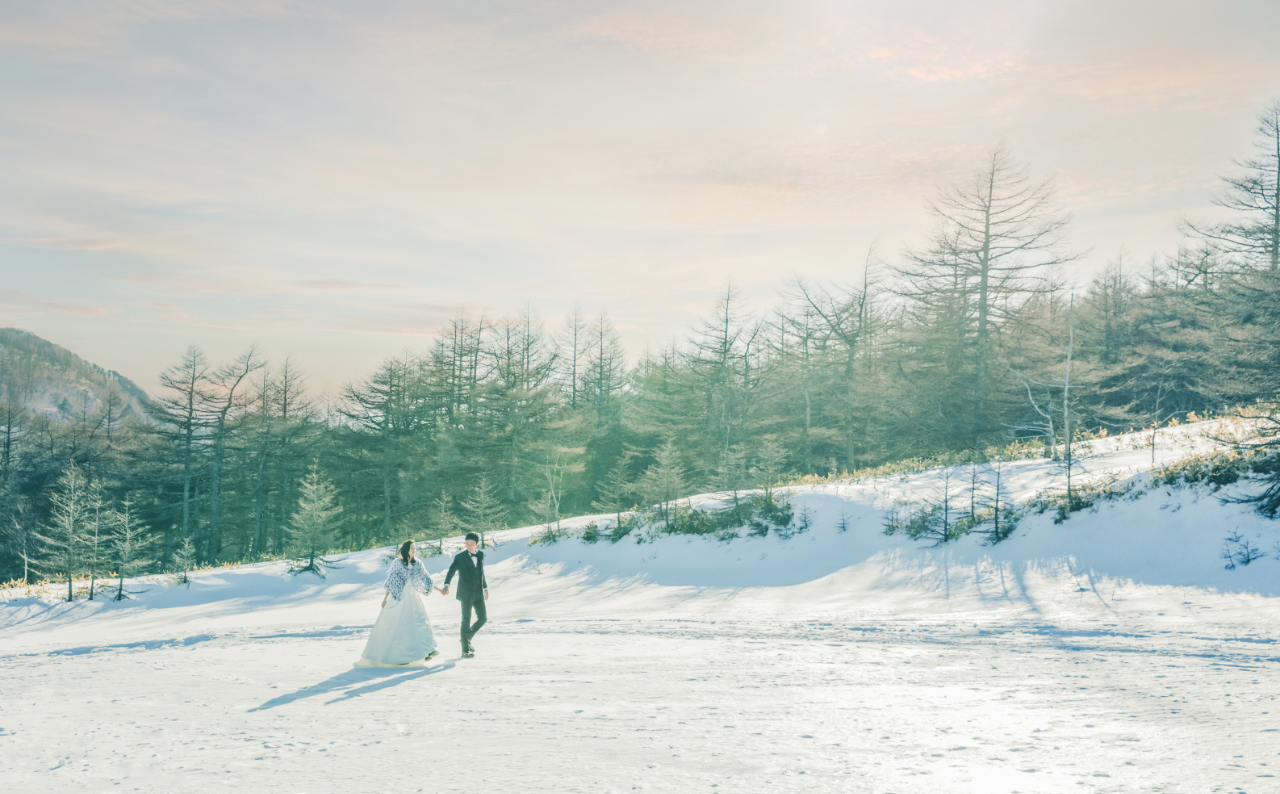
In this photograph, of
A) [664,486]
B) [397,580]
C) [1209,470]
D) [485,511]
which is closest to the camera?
[397,580]

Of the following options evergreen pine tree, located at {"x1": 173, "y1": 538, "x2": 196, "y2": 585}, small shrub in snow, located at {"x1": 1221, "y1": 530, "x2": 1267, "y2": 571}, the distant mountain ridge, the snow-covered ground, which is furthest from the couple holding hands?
the distant mountain ridge

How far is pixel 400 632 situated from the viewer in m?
8.95

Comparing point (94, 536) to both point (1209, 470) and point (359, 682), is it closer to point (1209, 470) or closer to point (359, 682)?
point (359, 682)

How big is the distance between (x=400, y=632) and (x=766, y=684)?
4.57 m

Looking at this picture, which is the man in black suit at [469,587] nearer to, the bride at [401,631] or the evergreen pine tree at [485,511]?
the bride at [401,631]

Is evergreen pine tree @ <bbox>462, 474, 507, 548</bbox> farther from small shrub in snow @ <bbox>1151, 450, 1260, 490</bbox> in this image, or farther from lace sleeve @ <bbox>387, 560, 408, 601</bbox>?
small shrub in snow @ <bbox>1151, 450, 1260, 490</bbox>

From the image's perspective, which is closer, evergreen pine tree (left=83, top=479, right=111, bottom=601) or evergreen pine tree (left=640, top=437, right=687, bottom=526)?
evergreen pine tree (left=640, top=437, right=687, bottom=526)

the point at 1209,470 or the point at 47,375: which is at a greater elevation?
the point at 47,375

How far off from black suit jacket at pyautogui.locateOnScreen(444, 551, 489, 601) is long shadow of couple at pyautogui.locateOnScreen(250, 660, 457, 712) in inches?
37.0

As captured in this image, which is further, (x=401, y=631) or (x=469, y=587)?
(x=469, y=587)

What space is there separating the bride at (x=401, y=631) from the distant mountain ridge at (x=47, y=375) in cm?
12214

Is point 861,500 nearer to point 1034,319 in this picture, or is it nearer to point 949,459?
point 949,459

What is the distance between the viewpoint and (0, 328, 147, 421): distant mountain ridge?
11910 cm

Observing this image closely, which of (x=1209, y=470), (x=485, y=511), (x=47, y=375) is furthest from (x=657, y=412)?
(x=47, y=375)
